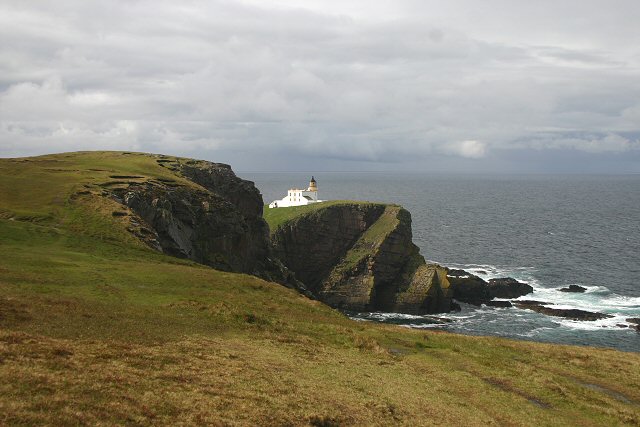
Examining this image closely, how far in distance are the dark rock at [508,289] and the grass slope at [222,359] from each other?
2486 inches

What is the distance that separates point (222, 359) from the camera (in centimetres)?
2925

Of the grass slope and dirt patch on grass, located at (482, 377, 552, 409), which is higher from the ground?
the grass slope

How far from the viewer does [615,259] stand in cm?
14412

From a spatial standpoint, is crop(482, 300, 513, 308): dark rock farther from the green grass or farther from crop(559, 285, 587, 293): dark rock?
the green grass

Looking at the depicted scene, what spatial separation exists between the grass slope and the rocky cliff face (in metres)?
12.0

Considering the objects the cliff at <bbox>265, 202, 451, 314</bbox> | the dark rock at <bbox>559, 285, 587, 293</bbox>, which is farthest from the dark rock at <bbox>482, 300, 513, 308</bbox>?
the dark rock at <bbox>559, 285, 587, 293</bbox>

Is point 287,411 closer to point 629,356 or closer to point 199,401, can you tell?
point 199,401

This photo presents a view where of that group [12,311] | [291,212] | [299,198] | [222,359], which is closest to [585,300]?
[291,212]

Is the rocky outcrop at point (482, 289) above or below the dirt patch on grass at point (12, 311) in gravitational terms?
below

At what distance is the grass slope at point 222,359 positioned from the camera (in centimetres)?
2122

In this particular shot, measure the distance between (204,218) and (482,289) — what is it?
60.5m

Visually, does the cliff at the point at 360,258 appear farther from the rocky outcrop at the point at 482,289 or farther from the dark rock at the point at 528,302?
the dark rock at the point at 528,302

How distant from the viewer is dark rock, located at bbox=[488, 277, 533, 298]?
113500 millimetres

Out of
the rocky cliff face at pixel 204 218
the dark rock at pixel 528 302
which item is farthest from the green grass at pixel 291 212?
the dark rock at pixel 528 302
